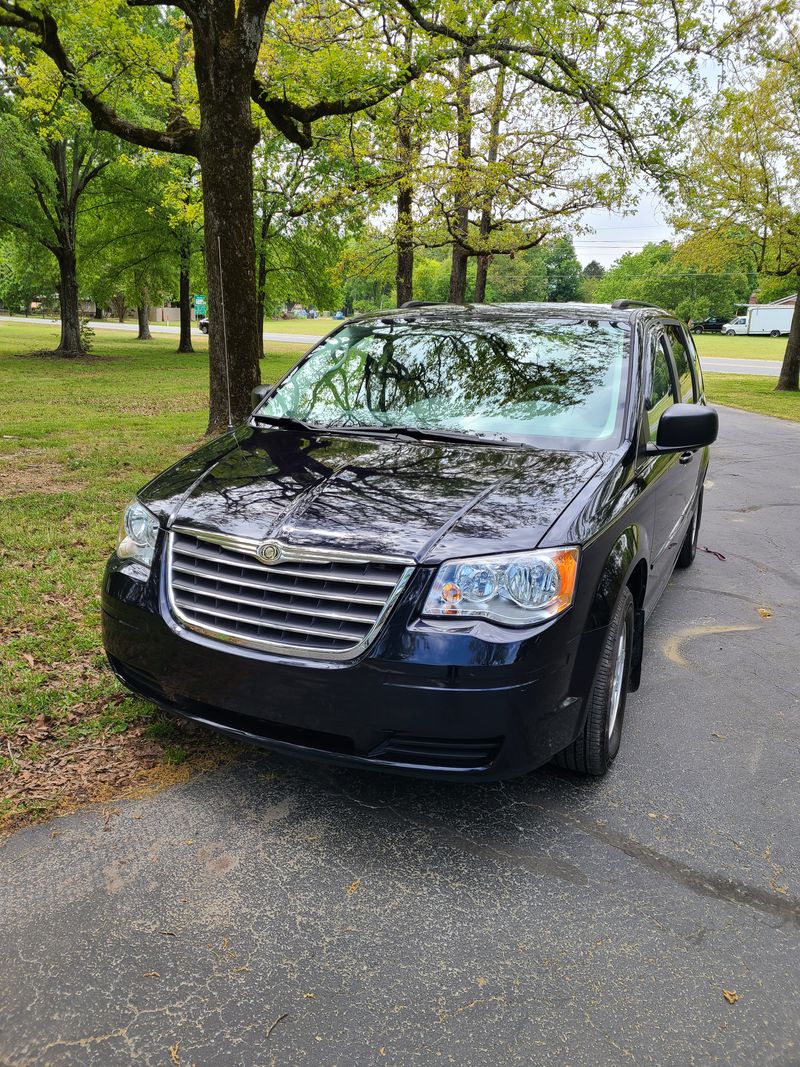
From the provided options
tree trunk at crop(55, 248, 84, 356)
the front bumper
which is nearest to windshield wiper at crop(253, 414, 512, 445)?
the front bumper

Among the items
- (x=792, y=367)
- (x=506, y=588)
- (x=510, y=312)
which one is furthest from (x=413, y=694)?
(x=792, y=367)

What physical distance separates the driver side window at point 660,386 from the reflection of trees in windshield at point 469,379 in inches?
10.6

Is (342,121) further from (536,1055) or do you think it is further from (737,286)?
(737,286)

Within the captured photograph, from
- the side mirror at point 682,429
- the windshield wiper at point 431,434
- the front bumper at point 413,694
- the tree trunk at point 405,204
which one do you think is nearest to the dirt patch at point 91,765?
the front bumper at point 413,694

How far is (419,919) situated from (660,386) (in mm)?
2992

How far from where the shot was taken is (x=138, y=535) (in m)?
3.12

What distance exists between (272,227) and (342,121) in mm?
14443

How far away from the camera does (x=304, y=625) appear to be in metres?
2.56

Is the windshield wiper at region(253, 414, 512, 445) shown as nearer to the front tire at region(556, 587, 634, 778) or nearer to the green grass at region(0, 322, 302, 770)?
the front tire at region(556, 587, 634, 778)

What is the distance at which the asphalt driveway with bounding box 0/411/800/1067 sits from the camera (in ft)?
6.60

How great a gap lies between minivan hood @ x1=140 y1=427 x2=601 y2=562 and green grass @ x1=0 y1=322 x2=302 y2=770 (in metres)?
1.13

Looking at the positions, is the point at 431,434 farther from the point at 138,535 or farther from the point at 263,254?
the point at 263,254

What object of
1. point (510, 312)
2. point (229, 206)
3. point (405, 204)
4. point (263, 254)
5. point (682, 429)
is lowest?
point (682, 429)

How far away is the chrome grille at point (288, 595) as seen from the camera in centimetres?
251
